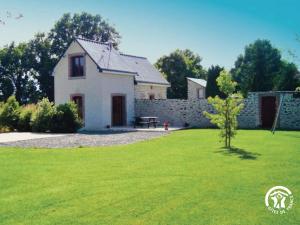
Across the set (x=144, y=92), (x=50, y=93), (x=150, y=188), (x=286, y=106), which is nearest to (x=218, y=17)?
(x=150, y=188)

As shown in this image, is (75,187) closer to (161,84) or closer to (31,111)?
(31,111)

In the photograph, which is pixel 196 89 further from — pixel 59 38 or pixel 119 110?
pixel 59 38

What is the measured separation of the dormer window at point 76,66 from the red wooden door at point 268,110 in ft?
43.4

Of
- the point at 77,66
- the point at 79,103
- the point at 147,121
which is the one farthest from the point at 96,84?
the point at 147,121

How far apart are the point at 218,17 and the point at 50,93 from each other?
3876cm

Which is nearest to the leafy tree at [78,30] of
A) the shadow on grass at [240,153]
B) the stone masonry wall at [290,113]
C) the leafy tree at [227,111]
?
the stone masonry wall at [290,113]

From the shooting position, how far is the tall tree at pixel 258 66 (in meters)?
48.5

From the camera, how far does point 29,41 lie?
50781mm

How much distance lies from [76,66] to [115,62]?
3.00m

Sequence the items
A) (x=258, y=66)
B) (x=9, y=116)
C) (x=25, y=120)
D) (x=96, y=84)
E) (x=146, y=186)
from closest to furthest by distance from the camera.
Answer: (x=146, y=186)
(x=25, y=120)
(x=9, y=116)
(x=96, y=84)
(x=258, y=66)

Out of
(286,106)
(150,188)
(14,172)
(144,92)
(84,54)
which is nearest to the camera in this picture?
(150,188)

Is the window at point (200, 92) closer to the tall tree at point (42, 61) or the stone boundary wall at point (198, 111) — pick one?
the stone boundary wall at point (198, 111)

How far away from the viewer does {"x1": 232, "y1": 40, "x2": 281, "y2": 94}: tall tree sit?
4850cm

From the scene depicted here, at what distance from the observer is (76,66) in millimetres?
29047
